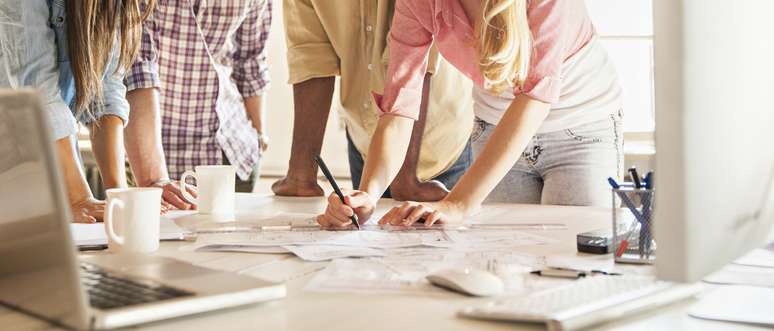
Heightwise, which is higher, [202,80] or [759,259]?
[202,80]

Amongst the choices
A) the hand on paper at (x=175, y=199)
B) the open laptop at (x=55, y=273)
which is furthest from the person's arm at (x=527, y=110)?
the open laptop at (x=55, y=273)

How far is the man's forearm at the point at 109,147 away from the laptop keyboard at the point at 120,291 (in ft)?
3.08

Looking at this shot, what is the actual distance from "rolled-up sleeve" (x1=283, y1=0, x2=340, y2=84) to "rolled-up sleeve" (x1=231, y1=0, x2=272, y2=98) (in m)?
0.65

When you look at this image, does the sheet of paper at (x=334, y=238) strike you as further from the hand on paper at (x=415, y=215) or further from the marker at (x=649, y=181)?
the marker at (x=649, y=181)

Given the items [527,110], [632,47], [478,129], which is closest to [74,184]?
[527,110]

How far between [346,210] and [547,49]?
54cm

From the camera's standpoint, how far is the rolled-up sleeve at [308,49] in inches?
78.9

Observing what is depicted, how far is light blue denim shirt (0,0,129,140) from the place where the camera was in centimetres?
145

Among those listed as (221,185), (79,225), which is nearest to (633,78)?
(221,185)

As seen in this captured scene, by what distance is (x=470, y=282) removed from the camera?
84 cm

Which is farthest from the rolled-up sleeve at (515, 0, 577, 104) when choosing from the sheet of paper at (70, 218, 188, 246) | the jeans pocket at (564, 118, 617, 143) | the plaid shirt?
the plaid shirt

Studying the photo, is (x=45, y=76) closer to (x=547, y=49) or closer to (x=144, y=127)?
(x=144, y=127)

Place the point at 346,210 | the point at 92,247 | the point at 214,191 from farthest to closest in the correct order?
the point at 214,191 → the point at 346,210 → the point at 92,247

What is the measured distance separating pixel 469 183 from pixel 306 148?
23.9 inches
